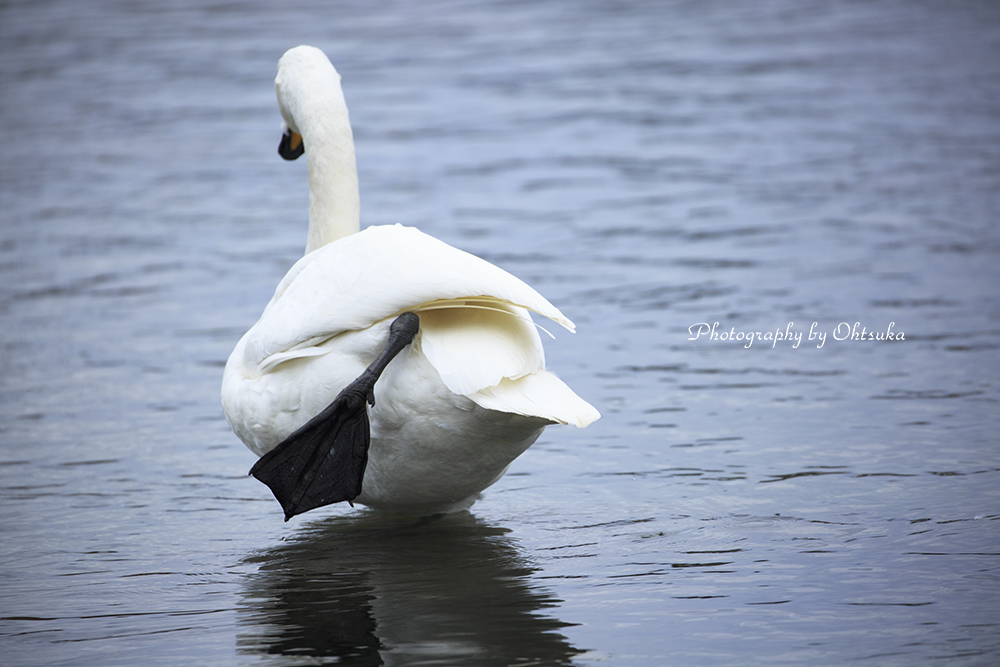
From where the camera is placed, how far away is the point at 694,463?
17.3 ft

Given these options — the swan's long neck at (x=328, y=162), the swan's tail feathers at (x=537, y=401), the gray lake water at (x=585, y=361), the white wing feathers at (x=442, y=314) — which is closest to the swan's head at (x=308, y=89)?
the swan's long neck at (x=328, y=162)

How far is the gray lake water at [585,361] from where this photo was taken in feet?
12.4

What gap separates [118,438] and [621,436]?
→ 243 cm

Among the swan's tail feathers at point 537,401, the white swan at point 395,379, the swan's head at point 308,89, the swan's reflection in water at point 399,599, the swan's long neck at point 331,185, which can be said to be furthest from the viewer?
the swan's head at point 308,89

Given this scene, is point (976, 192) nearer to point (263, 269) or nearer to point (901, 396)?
point (901, 396)

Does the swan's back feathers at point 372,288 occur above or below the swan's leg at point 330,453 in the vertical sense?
above

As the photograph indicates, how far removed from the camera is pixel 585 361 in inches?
270

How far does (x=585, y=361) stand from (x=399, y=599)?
3.11 metres

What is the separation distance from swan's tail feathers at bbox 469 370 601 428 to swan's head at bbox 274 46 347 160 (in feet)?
6.98

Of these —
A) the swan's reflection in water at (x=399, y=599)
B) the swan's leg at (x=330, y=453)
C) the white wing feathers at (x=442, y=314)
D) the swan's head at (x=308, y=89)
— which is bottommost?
the swan's reflection in water at (x=399, y=599)

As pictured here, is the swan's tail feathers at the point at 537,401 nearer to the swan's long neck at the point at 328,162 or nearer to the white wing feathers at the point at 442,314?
the white wing feathers at the point at 442,314

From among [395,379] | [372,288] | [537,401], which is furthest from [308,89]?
[537,401]

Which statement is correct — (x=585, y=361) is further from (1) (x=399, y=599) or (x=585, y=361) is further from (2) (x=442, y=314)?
(1) (x=399, y=599)

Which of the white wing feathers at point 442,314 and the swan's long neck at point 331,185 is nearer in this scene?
the white wing feathers at point 442,314
